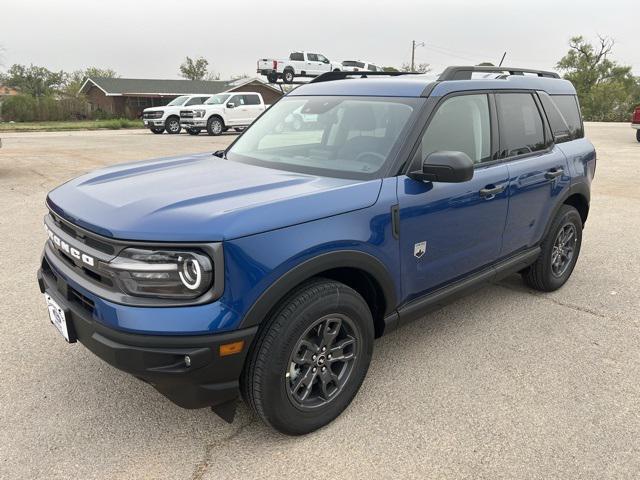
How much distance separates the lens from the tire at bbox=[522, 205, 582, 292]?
4.27 m

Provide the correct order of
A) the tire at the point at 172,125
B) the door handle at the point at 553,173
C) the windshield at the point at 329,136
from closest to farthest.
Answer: the windshield at the point at 329,136, the door handle at the point at 553,173, the tire at the point at 172,125

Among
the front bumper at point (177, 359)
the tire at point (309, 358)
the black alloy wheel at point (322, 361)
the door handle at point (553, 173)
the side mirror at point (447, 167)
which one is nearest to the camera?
the front bumper at point (177, 359)

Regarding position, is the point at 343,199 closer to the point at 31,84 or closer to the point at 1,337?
the point at 1,337

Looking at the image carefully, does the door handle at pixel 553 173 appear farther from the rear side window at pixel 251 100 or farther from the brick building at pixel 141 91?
the brick building at pixel 141 91

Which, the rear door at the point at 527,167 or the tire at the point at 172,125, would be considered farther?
the tire at the point at 172,125

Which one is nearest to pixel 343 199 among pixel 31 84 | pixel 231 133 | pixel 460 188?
pixel 460 188

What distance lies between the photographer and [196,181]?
9.16 feet

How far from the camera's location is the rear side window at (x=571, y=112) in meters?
4.39

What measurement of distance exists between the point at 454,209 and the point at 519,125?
1.17 metres

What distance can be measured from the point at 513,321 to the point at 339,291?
206cm

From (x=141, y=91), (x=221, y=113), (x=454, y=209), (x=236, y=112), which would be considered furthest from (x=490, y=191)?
(x=141, y=91)

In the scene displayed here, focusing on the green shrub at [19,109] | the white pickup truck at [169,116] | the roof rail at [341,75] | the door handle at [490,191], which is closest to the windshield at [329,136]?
the roof rail at [341,75]

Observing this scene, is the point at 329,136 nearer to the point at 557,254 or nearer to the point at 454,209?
the point at 454,209

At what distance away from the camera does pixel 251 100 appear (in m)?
24.6
